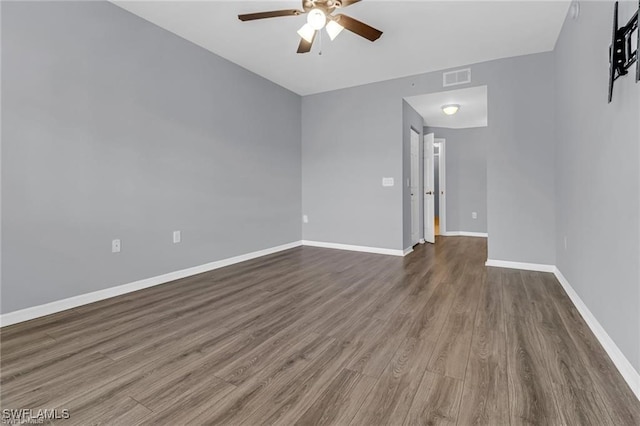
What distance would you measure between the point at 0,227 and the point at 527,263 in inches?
200

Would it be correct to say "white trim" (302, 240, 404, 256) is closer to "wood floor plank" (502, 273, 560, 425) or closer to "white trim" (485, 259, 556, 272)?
"white trim" (485, 259, 556, 272)

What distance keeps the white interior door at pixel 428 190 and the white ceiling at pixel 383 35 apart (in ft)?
6.24

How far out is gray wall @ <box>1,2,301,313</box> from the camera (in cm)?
222

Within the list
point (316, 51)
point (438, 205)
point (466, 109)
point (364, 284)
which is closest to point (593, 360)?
point (364, 284)

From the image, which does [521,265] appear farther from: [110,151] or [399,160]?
[110,151]

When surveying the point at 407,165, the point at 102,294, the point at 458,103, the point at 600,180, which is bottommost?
the point at 102,294

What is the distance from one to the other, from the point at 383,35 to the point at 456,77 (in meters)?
1.42

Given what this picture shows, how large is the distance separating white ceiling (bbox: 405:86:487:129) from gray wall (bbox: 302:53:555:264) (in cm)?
23

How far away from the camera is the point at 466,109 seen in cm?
518

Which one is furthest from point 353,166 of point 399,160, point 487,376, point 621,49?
point 487,376

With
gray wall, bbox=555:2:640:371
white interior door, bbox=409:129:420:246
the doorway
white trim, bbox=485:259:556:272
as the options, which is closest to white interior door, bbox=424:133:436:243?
the doorway

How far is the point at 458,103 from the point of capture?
4.77 m

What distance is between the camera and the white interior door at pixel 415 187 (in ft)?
17.3

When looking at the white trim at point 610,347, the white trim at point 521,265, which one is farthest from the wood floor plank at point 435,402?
the white trim at point 521,265
